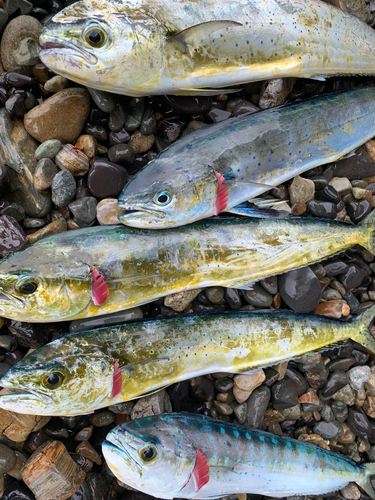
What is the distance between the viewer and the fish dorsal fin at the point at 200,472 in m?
2.59

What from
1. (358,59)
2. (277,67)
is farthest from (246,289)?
(358,59)

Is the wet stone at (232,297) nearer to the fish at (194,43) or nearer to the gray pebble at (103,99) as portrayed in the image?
the fish at (194,43)

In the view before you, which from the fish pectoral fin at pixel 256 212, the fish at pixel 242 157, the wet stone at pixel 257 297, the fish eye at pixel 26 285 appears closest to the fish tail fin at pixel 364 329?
the wet stone at pixel 257 297

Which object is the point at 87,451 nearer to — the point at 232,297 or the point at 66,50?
the point at 232,297

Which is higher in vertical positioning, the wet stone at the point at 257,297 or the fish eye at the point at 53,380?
the fish eye at the point at 53,380

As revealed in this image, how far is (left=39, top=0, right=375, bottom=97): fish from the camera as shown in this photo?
8.16 feet

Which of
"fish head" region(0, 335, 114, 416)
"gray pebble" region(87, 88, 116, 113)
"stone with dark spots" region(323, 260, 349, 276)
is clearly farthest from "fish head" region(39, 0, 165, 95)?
"stone with dark spots" region(323, 260, 349, 276)

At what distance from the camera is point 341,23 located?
3.12m

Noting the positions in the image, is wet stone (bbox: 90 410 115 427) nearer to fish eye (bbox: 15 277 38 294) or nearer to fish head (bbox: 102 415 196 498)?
fish head (bbox: 102 415 196 498)

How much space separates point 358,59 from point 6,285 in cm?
333

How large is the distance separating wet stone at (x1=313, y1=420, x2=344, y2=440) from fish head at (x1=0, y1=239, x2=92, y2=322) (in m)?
2.42

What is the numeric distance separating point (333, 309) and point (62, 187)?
248 centimetres

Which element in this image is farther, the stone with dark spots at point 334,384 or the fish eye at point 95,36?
the stone with dark spots at point 334,384

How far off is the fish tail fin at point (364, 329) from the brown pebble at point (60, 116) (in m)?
2.86
